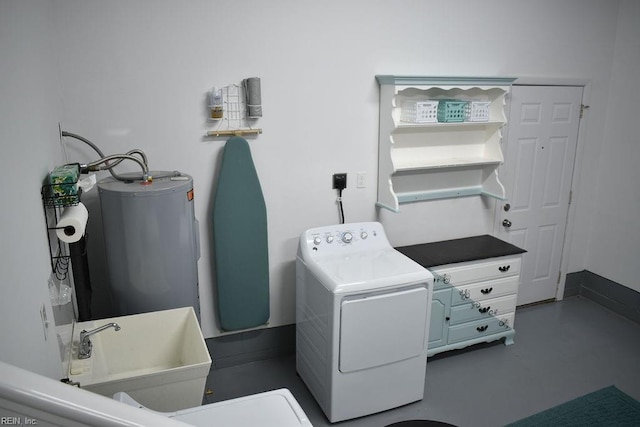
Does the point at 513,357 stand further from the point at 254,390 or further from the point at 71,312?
the point at 71,312

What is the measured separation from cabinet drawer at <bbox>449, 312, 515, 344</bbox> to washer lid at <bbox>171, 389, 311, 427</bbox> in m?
1.92

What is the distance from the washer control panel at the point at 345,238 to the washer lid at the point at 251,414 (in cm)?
136

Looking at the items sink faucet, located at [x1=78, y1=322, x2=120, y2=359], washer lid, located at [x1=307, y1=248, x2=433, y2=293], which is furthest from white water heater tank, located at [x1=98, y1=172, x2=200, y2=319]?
washer lid, located at [x1=307, y1=248, x2=433, y2=293]

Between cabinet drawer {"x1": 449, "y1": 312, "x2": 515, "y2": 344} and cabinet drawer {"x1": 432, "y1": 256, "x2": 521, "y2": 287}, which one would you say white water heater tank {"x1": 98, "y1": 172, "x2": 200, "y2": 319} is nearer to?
cabinet drawer {"x1": 432, "y1": 256, "x2": 521, "y2": 287}

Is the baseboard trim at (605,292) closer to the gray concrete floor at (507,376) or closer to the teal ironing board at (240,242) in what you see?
the gray concrete floor at (507,376)

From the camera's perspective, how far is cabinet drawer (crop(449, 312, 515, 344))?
3.30 metres

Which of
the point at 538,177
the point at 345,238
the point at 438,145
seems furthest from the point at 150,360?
the point at 538,177

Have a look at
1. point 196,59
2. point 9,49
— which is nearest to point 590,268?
point 196,59

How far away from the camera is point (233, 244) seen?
2.96 metres

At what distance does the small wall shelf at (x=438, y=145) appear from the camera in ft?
10.2

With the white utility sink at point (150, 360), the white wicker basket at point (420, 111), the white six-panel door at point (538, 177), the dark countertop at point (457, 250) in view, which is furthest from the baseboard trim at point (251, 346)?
the white six-panel door at point (538, 177)

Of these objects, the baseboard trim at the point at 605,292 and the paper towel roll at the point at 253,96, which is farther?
the baseboard trim at the point at 605,292

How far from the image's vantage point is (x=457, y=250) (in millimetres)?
3406

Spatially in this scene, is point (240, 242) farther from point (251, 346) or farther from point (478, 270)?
point (478, 270)
